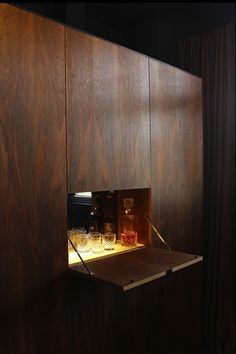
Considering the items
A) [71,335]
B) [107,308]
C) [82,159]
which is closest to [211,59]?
[82,159]

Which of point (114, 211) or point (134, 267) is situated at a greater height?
point (114, 211)

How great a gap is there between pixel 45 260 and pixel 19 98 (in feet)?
2.23

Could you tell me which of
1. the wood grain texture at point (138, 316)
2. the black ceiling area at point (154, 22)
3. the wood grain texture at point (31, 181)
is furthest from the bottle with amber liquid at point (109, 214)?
the black ceiling area at point (154, 22)

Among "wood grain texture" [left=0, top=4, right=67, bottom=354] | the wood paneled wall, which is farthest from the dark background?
"wood grain texture" [left=0, top=4, right=67, bottom=354]

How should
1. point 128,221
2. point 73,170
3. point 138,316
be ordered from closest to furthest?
point 73,170 < point 138,316 < point 128,221

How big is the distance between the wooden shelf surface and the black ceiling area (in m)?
1.67

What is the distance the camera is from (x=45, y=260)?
142cm

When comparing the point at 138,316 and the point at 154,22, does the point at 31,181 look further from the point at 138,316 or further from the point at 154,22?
the point at 154,22

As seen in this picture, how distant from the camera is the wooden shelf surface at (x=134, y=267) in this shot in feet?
4.51

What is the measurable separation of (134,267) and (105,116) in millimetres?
745

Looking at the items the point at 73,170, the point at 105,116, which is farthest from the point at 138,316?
the point at 105,116

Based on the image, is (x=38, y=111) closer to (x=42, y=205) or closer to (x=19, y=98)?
(x=19, y=98)

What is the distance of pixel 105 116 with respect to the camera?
Answer: 1669mm

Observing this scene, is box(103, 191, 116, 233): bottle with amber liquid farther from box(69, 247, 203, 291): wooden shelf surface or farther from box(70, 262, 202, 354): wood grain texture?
box(70, 262, 202, 354): wood grain texture
